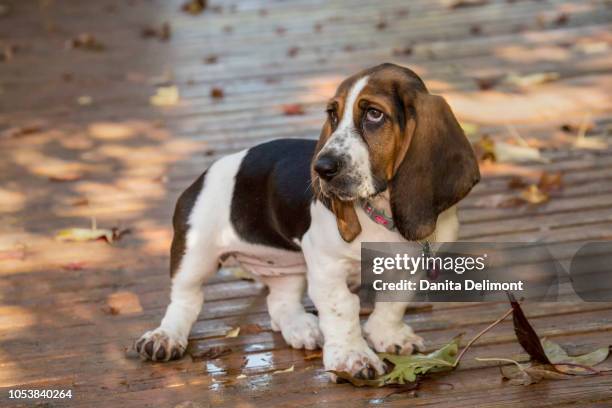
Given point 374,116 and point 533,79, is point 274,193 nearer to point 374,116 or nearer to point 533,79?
point 374,116

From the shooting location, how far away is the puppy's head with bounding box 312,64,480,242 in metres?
3.75

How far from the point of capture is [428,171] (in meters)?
3.78

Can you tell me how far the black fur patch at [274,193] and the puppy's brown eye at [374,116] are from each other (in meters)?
0.55

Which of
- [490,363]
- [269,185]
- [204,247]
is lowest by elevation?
[490,363]

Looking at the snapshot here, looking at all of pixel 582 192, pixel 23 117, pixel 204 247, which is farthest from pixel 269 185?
pixel 23 117

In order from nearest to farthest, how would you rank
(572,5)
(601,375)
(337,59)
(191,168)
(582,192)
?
(601,375)
(582,192)
(191,168)
(337,59)
(572,5)

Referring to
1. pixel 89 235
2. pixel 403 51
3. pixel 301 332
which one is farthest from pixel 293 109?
pixel 301 332

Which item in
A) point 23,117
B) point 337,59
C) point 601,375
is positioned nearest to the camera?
point 601,375

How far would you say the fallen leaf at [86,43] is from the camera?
1036cm

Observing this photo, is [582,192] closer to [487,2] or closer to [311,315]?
[311,315]

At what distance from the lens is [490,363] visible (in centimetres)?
400

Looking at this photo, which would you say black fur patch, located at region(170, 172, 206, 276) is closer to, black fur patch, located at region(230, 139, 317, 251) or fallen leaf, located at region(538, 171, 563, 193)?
black fur patch, located at region(230, 139, 317, 251)

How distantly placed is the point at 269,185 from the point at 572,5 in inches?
259

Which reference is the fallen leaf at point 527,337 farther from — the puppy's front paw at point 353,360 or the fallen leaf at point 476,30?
the fallen leaf at point 476,30
